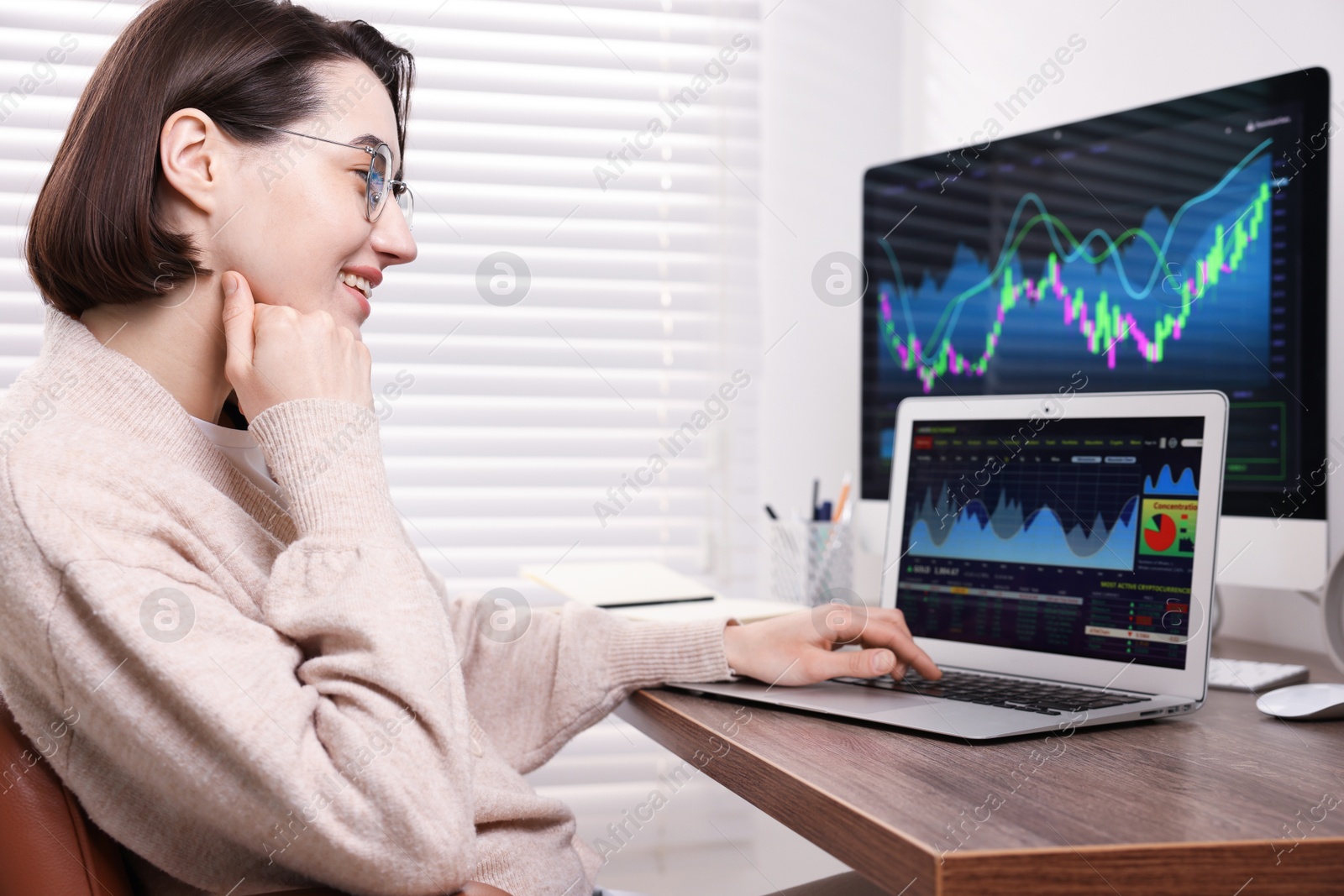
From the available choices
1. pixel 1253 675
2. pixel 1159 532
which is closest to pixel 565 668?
pixel 1159 532

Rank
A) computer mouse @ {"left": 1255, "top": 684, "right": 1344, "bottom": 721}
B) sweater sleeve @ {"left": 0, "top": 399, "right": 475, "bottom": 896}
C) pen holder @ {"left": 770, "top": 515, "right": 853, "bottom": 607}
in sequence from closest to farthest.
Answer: sweater sleeve @ {"left": 0, "top": 399, "right": 475, "bottom": 896} → computer mouse @ {"left": 1255, "top": 684, "right": 1344, "bottom": 721} → pen holder @ {"left": 770, "top": 515, "right": 853, "bottom": 607}

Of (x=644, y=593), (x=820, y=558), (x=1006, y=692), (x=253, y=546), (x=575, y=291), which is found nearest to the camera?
(x=253, y=546)

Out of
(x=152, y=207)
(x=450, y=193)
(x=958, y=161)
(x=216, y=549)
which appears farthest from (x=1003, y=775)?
(x=450, y=193)

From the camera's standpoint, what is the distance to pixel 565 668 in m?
1.06

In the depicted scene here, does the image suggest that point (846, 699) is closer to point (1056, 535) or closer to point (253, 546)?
point (1056, 535)

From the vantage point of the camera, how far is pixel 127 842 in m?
0.69

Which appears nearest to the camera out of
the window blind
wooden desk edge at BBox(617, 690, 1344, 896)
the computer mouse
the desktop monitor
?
wooden desk edge at BBox(617, 690, 1344, 896)

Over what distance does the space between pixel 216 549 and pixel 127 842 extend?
21cm

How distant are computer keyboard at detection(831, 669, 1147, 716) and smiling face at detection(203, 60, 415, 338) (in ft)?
2.04

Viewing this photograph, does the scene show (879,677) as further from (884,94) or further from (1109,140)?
(884,94)

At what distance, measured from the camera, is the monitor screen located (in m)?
1.08

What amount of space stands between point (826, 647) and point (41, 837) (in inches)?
26.5

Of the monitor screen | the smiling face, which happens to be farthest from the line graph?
the smiling face

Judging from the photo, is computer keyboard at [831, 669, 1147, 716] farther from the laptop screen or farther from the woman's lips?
the woman's lips
